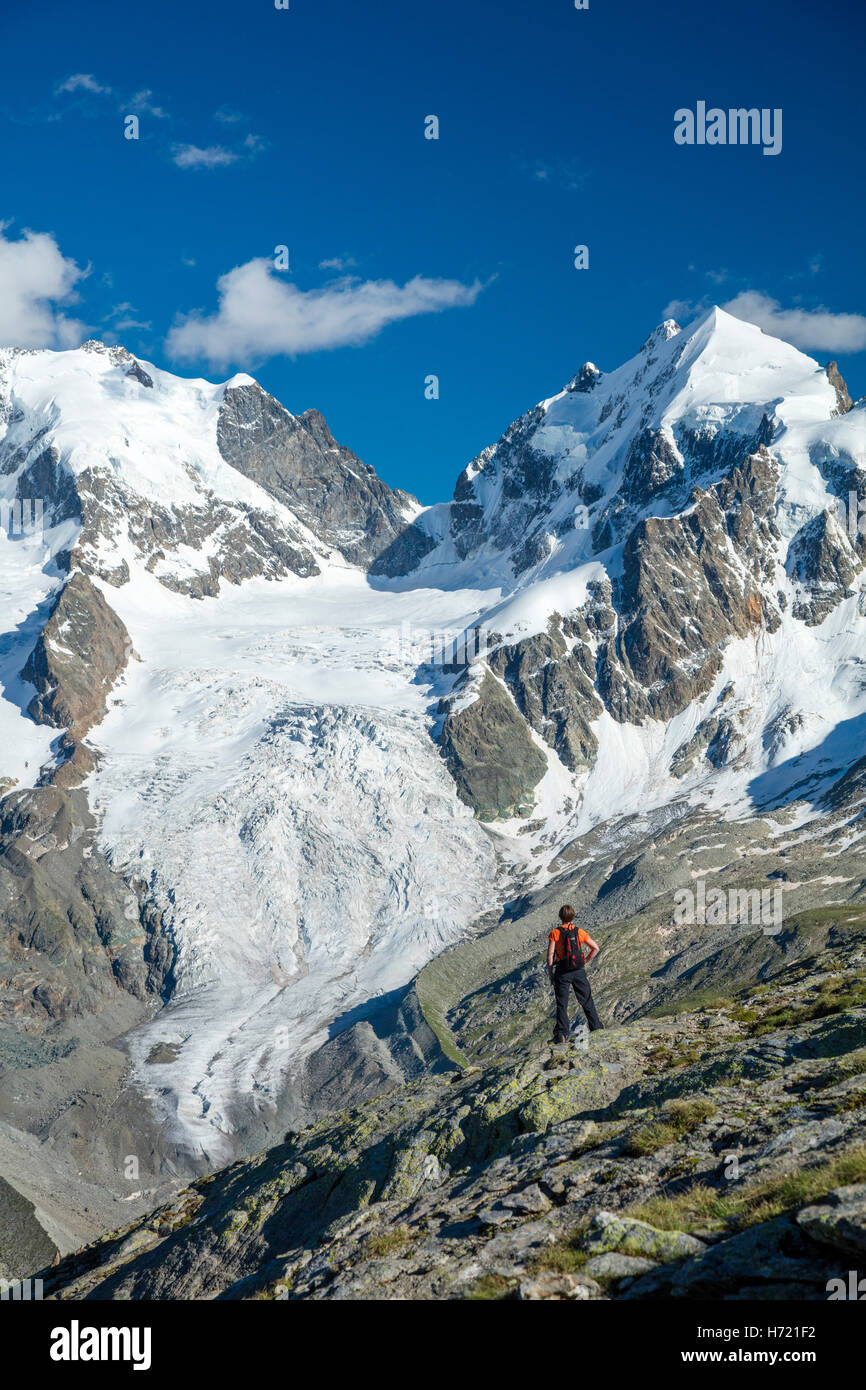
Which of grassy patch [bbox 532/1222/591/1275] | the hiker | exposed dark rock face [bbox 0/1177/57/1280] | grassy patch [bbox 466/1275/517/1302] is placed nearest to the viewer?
grassy patch [bbox 466/1275/517/1302]

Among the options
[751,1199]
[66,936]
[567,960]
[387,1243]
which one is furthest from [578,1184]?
[66,936]

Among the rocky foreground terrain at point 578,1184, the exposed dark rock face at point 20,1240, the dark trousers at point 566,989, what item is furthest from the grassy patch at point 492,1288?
the exposed dark rock face at point 20,1240

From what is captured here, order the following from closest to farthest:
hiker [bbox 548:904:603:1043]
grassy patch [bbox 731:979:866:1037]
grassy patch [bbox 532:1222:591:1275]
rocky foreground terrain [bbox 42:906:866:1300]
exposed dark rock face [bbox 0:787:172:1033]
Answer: rocky foreground terrain [bbox 42:906:866:1300] → grassy patch [bbox 532:1222:591:1275] → grassy patch [bbox 731:979:866:1037] → hiker [bbox 548:904:603:1043] → exposed dark rock face [bbox 0:787:172:1033]

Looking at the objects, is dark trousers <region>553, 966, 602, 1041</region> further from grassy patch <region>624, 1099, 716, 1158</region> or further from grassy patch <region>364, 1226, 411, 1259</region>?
grassy patch <region>364, 1226, 411, 1259</region>

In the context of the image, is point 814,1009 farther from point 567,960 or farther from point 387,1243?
point 387,1243

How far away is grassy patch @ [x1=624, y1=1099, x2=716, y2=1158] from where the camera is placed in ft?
54.6

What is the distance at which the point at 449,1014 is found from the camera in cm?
14450

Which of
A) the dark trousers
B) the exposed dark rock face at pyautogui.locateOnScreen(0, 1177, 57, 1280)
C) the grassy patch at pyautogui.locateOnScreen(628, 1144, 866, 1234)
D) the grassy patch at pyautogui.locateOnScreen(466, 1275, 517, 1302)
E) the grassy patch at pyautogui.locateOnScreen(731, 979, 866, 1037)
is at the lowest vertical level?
the exposed dark rock face at pyautogui.locateOnScreen(0, 1177, 57, 1280)

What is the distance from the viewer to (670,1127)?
17125mm

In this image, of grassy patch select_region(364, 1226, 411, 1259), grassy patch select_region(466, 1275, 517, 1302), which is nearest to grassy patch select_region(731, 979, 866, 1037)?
grassy patch select_region(364, 1226, 411, 1259)

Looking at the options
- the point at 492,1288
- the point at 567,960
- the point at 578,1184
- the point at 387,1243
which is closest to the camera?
the point at 492,1288

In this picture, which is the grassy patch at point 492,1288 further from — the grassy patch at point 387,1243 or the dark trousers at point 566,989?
the dark trousers at point 566,989
